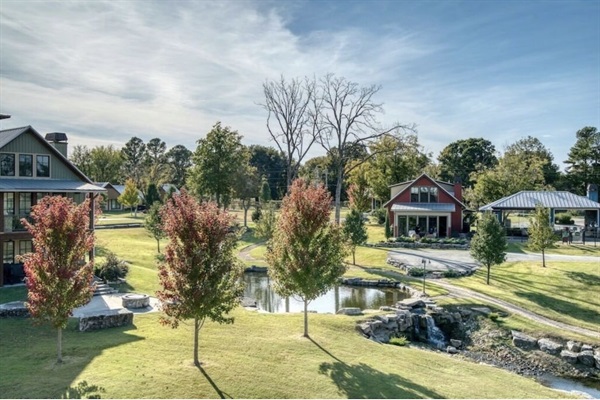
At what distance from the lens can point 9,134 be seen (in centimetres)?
2458

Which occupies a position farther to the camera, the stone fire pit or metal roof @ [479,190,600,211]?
metal roof @ [479,190,600,211]

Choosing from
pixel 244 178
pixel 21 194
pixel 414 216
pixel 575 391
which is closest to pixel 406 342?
pixel 575 391

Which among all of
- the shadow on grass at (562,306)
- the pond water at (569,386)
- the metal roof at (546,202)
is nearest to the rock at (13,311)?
the pond water at (569,386)

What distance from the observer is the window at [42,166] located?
25.3 m

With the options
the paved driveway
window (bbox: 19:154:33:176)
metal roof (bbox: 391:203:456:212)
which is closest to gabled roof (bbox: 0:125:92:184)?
window (bbox: 19:154:33:176)

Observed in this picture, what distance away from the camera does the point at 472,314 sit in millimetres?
23562

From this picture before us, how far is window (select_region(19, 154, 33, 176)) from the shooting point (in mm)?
24575

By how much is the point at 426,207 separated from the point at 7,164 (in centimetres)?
3641

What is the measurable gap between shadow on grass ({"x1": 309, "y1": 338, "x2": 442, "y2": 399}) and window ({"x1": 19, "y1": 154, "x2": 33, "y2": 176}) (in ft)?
64.1

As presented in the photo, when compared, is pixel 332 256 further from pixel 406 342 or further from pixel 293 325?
pixel 406 342

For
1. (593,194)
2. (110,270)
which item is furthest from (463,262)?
(110,270)

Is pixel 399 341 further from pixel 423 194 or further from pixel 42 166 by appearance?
pixel 423 194

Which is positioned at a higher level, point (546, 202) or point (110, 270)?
point (546, 202)

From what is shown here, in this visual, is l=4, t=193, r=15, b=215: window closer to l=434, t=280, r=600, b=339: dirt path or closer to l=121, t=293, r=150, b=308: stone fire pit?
l=121, t=293, r=150, b=308: stone fire pit
